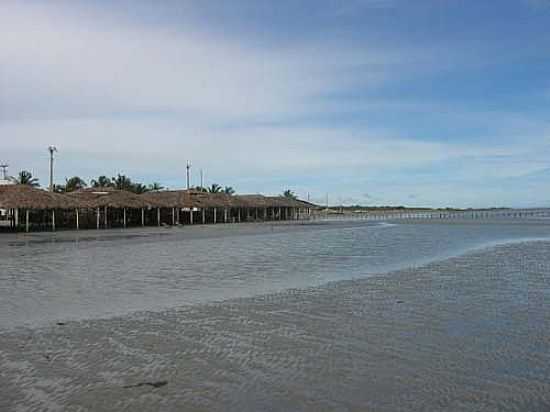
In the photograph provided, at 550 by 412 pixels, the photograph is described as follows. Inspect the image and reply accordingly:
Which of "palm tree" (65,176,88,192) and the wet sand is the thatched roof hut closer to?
"palm tree" (65,176,88,192)

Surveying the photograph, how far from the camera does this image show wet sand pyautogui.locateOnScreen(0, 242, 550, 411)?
5859 mm

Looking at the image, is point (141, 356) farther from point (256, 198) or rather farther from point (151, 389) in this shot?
point (256, 198)

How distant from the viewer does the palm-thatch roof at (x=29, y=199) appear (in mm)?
38219

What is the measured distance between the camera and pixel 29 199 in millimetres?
39312

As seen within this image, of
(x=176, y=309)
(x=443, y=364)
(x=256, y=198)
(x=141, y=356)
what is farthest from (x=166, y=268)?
(x=256, y=198)

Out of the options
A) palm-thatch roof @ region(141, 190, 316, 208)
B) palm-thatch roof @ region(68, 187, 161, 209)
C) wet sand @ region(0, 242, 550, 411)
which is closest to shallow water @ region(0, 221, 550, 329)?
wet sand @ region(0, 242, 550, 411)

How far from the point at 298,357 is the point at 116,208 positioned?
42.4 meters

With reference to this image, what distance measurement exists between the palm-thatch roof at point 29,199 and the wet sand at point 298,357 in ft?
99.6

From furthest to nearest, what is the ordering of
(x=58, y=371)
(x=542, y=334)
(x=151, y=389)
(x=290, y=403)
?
(x=542, y=334), (x=58, y=371), (x=151, y=389), (x=290, y=403)

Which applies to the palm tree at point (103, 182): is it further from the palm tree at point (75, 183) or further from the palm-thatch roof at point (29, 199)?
the palm-thatch roof at point (29, 199)

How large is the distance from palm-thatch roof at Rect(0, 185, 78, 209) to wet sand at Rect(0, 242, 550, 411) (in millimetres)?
30359

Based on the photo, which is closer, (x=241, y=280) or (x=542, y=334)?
(x=542, y=334)

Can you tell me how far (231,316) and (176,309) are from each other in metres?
1.22

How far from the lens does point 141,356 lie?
7535mm
